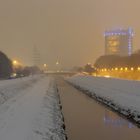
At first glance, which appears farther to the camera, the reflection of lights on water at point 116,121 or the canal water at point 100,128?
the reflection of lights on water at point 116,121

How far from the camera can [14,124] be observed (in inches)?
734

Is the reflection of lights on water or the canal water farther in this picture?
the reflection of lights on water

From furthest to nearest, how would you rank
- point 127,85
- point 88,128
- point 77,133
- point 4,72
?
point 4,72, point 127,85, point 88,128, point 77,133

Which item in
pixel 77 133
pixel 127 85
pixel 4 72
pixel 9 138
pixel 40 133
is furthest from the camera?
pixel 4 72

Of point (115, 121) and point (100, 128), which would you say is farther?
point (115, 121)

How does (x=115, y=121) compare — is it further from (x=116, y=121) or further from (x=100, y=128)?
(x=100, y=128)

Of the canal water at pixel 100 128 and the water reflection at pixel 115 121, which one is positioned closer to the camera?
the canal water at pixel 100 128

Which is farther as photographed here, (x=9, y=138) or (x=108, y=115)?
(x=108, y=115)

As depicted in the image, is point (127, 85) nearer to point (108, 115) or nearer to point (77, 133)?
point (108, 115)

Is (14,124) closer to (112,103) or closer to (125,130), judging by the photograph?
(125,130)

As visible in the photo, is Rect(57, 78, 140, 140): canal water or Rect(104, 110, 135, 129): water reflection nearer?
Rect(57, 78, 140, 140): canal water

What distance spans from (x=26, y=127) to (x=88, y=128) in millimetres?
4277

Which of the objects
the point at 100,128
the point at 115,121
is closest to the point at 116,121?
the point at 115,121

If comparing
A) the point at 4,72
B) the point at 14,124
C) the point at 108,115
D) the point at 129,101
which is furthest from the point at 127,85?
the point at 4,72
